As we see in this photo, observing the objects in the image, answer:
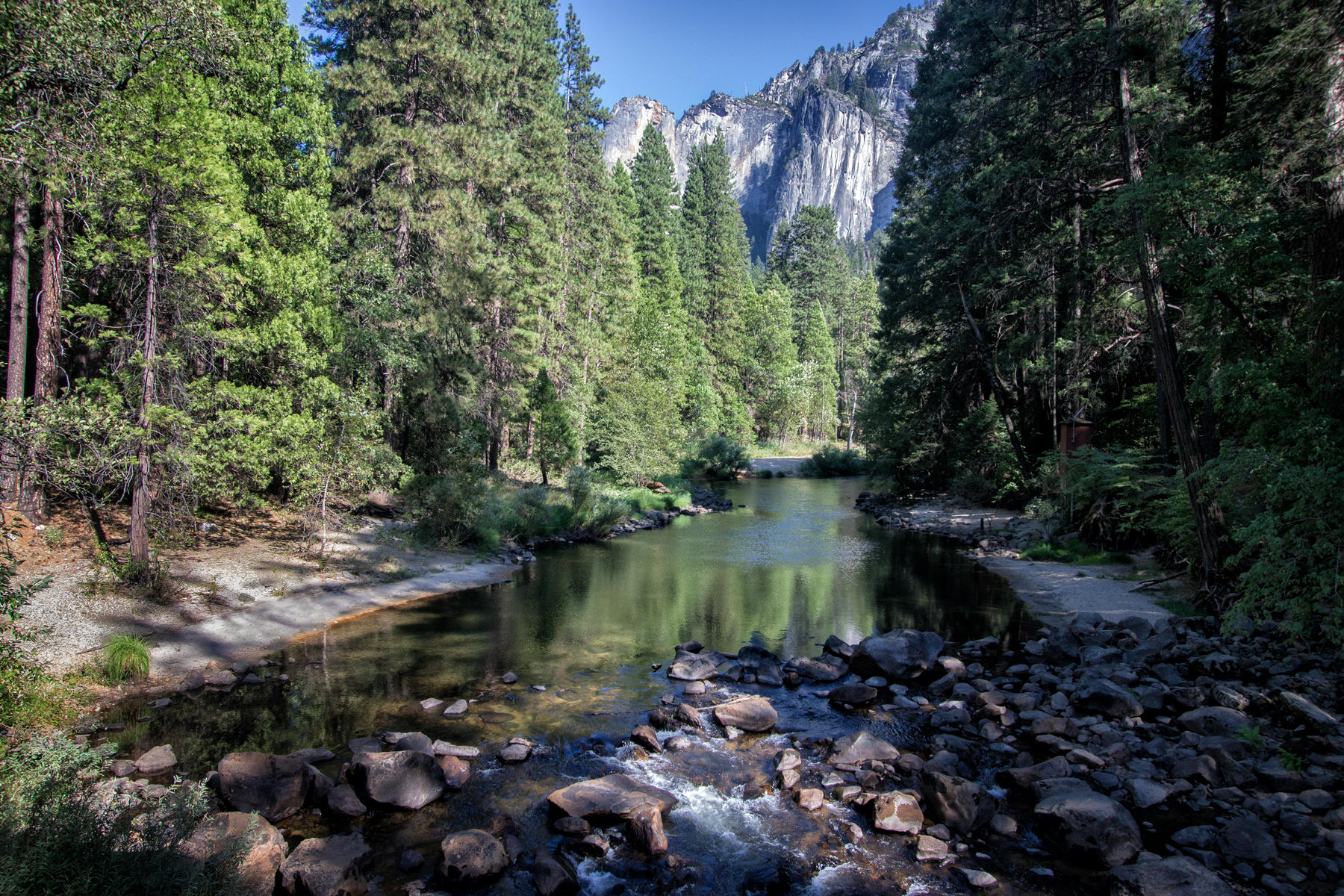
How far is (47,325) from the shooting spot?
45.0 feet

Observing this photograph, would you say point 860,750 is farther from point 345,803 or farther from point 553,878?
point 345,803

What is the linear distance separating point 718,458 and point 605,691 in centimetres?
3635

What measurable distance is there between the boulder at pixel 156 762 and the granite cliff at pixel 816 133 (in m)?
142

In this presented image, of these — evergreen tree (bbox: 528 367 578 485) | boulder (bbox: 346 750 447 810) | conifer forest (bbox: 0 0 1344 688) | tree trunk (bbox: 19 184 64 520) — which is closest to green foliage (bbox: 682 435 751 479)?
conifer forest (bbox: 0 0 1344 688)

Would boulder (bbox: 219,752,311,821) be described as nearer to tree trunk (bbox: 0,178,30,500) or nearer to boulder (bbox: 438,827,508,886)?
boulder (bbox: 438,827,508,886)

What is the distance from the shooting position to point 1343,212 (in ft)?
29.6

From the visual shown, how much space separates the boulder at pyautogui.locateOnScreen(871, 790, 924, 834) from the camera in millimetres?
6680

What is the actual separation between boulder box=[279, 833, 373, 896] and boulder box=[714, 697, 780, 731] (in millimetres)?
4536

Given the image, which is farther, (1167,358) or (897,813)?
(1167,358)

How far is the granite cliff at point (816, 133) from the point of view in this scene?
14912 centimetres

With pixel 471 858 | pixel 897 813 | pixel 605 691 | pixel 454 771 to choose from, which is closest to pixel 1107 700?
pixel 897 813

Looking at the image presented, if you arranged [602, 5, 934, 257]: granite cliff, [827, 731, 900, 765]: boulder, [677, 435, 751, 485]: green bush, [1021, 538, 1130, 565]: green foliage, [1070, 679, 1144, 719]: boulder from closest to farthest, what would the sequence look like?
[827, 731, 900, 765]: boulder, [1070, 679, 1144, 719]: boulder, [1021, 538, 1130, 565]: green foliage, [677, 435, 751, 485]: green bush, [602, 5, 934, 257]: granite cliff

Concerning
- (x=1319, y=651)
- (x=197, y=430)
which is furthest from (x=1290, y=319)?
(x=197, y=430)

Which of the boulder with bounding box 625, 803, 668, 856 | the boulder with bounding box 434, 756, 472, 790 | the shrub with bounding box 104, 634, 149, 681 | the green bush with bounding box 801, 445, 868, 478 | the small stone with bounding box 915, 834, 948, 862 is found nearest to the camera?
the small stone with bounding box 915, 834, 948, 862
